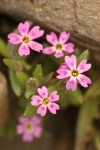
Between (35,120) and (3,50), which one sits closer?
(3,50)

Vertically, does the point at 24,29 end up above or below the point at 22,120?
above

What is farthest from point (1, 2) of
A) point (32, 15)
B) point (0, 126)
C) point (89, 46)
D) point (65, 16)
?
point (0, 126)

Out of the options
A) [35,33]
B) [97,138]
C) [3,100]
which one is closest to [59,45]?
[35,33]

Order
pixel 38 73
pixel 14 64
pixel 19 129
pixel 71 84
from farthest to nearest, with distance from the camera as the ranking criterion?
1. pixel 19 129
2. pixel 14 64
3. pixel 38 73
4. pixel 71 84

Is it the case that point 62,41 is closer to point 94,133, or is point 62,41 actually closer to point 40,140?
point 94,133

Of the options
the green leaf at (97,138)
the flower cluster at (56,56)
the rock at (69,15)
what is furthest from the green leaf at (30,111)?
the green leaf at (97,138)

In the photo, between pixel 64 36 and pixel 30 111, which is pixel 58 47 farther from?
pixel 30 111
